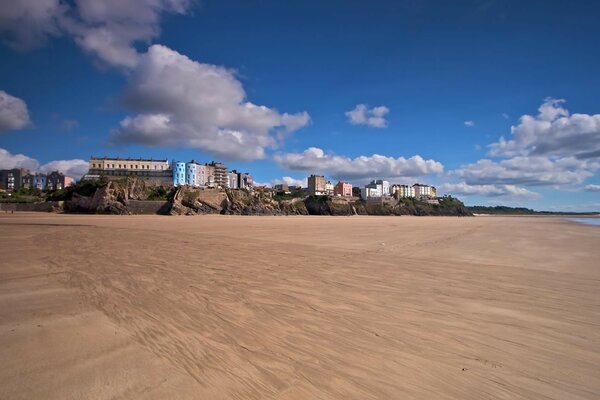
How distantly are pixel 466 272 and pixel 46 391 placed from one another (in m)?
8.28

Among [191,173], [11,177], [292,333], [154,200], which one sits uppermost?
[191,173]

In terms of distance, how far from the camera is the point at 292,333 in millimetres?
3887

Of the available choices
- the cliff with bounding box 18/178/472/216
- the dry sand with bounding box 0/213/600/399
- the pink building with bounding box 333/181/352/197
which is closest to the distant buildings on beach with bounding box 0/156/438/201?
the pink building with bounding box 333/181/352/197

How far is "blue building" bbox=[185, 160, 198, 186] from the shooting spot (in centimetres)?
10688

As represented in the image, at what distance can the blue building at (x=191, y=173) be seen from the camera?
10688 cm

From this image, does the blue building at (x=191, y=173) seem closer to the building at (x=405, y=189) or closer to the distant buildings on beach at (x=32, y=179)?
the distant buildings on beach at (x=32, y=179)

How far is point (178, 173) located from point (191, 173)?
277 inches

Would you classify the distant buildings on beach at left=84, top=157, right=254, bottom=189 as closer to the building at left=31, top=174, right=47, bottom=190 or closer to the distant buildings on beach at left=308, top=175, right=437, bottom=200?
the distant buildings on beach at left=308, top=175, right=437, bottom=200

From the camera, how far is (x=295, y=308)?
4.87 m

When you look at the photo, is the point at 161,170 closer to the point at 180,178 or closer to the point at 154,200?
the point at 180,178

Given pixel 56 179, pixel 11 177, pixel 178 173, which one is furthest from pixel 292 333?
pixel 11 177

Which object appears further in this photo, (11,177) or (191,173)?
(11,177)

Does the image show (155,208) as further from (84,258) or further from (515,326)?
(515,326)

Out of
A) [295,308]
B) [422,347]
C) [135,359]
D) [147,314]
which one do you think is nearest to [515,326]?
[422,347]
